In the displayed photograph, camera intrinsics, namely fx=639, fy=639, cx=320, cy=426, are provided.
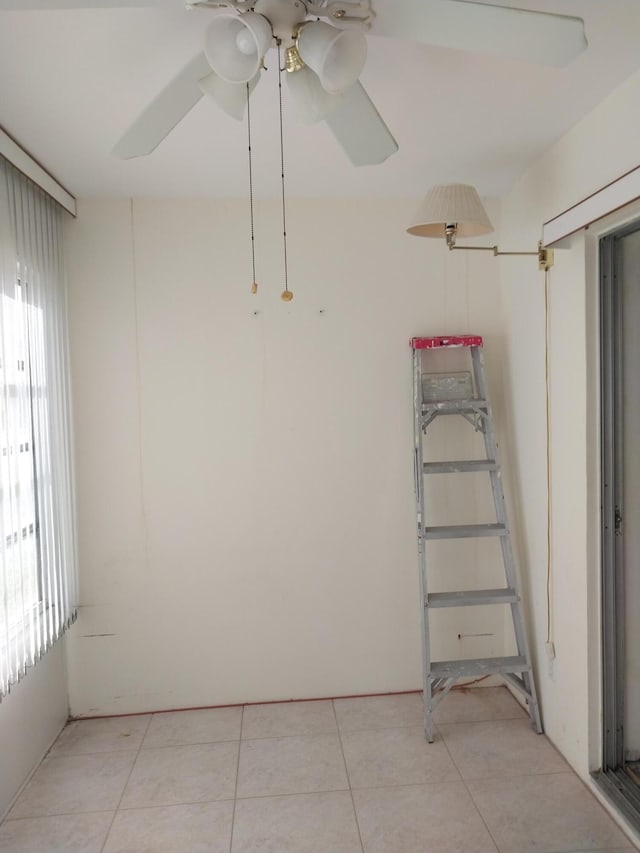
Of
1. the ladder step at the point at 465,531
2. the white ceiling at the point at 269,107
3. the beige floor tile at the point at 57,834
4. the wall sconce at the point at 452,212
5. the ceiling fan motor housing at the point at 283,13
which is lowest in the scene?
the beige floor tile at the point at 57,834

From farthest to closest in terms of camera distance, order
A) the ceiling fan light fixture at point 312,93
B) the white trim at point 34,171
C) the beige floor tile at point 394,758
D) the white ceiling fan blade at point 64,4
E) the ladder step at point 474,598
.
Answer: the ladder step at point 474,598 → the beige floor tile at point 394,758 → the white trim at point 34,171 → the ceiling fan light fixture at point 312,93 → the white ceiling fan blade at point 64,4

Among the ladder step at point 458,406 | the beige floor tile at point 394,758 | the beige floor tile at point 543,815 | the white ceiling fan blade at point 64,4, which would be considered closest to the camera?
the white ceiling fan blade at point 64,4

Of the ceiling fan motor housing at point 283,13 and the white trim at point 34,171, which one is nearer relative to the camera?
the ceiling fan motor housing at point 283,13

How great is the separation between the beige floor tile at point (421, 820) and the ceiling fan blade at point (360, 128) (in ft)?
7.52

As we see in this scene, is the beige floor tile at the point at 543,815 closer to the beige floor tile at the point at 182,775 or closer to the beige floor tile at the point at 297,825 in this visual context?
the beige floor tile at the point at 297,825

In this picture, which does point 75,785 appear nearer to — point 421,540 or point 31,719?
point 31,719

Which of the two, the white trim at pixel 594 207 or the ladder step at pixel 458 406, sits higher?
the white trim at pixel 594 207

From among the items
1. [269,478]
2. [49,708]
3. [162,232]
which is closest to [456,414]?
[269,478]

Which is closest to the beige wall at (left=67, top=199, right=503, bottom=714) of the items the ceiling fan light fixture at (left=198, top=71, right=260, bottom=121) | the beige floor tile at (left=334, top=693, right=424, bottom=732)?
the beige floor tile at (left=334, top=693, right=424, bottom=732)

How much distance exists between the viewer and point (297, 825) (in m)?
2.35

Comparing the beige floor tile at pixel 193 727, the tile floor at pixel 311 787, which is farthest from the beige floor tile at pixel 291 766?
the beige floor tile at pixel 193 727

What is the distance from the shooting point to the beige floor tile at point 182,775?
2537 millimetres

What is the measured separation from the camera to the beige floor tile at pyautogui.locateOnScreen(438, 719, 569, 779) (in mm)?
2633

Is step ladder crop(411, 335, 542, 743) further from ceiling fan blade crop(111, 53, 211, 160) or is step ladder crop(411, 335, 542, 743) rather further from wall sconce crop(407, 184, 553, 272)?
ceiling fan blade crop(111, 53, 211, 160)
